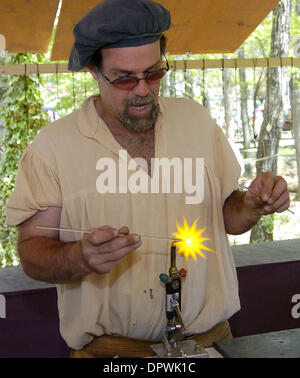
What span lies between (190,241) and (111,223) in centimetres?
31

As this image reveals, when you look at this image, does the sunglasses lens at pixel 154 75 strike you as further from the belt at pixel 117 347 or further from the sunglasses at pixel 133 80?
the belt at pixel 117 347

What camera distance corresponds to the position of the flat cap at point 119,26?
1.71m

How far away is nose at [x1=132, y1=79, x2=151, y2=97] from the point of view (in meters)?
1.78

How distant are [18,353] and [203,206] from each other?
1.49 meters

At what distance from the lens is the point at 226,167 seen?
2.03 metres

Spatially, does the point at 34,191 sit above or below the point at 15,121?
below

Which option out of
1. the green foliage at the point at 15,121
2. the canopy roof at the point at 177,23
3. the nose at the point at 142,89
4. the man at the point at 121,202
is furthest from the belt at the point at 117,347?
the green foliage at the point at 15,121

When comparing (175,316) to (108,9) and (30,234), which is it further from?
(108,9)

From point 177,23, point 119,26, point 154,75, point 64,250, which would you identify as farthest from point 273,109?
point 64,250

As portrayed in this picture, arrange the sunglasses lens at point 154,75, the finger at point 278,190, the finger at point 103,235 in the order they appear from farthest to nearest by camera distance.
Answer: the sunglasses lens at point 154,75, the finger at point 278,190, the finger at point 103,235

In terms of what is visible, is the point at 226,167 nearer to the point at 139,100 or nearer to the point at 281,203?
the point at 281,203

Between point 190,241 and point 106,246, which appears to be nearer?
point 106,246

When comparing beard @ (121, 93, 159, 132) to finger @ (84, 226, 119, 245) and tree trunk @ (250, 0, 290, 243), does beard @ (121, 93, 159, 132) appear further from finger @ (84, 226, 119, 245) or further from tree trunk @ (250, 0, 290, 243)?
tree trunk @ (250, 0, 290, 243)

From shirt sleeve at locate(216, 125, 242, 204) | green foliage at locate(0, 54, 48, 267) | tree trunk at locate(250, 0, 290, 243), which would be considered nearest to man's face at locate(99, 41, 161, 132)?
shirt sleeve at locate(216, 125, 242, 204)
